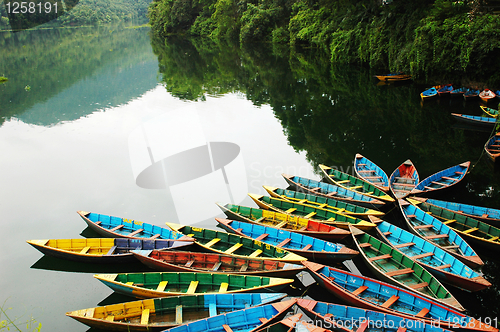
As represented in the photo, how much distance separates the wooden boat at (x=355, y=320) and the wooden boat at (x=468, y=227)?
4.99 metres

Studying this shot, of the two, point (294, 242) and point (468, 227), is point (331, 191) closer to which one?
point (294, 242)

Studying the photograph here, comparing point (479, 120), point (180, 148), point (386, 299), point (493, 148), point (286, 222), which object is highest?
point (479, 120)

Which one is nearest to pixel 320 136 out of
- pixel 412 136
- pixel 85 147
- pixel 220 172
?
pixel 412 136

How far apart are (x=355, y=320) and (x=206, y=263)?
477 cm

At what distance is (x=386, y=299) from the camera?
1032 cm

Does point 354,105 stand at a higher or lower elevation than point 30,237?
higher

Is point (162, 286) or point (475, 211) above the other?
point (475, 211)

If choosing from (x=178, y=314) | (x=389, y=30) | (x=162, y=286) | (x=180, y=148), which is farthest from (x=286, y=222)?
(x=389, y=30)

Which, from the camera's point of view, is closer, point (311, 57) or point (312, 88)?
point (312, 88)

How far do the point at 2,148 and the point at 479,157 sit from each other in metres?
28.6

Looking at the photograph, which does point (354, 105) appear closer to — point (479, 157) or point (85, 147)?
point (479, 157)

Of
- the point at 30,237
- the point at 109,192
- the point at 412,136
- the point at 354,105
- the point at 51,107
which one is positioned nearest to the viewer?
the point at 30,237

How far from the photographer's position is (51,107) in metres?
34.3

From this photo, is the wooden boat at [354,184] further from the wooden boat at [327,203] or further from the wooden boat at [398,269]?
the wooden boat at [398,269]
